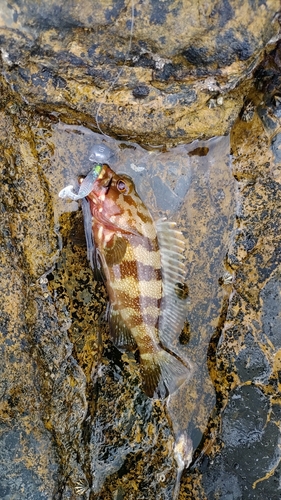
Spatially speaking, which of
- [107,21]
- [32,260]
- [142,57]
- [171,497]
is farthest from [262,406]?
[107,21]

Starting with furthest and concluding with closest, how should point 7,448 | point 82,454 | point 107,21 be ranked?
point 82,454 < point 7,448 < point 107,21

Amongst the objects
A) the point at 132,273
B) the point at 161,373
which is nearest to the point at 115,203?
the point at 132,273

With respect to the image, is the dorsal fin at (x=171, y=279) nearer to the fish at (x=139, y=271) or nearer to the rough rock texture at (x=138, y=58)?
the fish at (x=139, y=271)

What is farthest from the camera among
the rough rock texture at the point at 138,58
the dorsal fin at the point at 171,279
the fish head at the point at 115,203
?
the dorsal fin at the point at 171,279

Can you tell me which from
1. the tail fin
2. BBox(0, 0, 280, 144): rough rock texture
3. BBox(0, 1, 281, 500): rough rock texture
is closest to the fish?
the tail fin

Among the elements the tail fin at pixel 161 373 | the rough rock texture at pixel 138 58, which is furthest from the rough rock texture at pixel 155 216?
the tail fin at pixel 161 373

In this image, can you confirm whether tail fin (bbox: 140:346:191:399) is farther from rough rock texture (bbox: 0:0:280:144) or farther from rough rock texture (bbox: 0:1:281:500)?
rough rock texture (bbox: 0:0:280:144)

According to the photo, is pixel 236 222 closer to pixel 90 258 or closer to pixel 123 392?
pixel 90 258
